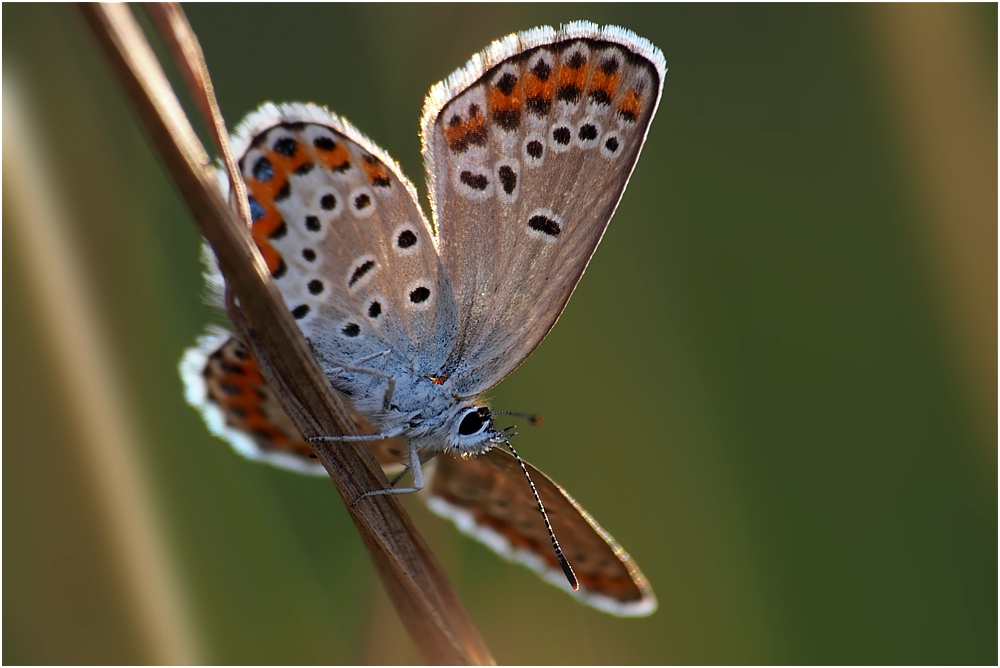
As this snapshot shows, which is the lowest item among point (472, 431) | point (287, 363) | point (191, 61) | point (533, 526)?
point (533, 526)

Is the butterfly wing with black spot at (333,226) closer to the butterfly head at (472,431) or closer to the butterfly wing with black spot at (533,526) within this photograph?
the butterfly head at (472,431)

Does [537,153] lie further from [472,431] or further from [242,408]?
[242,408]

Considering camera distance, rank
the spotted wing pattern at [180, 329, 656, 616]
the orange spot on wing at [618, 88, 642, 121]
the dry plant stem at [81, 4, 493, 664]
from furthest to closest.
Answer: the spotted wing pattern at [180, 329, 656, 616], the orange spot on wing at [618, 88, 642, 121], the dry plant stem at [81, 4, 493, 664]

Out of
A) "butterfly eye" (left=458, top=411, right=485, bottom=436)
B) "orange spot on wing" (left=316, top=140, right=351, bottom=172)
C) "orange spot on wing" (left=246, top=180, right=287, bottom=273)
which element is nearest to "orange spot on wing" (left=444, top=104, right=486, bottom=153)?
"orange spot on wing" (left=316, top=140, right=351, bottom=172)

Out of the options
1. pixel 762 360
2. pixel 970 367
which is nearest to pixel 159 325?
pixel 762 360

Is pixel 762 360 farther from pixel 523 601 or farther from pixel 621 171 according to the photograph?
pixel 523 601

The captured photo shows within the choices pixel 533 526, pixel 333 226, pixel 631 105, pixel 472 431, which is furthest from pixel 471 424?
pixel 631 105

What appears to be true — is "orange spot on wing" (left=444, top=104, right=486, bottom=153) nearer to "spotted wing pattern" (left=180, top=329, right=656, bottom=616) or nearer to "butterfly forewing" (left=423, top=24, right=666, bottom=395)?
"butterfly forewing" (left=423, top=24, right=666, bottom=395)
